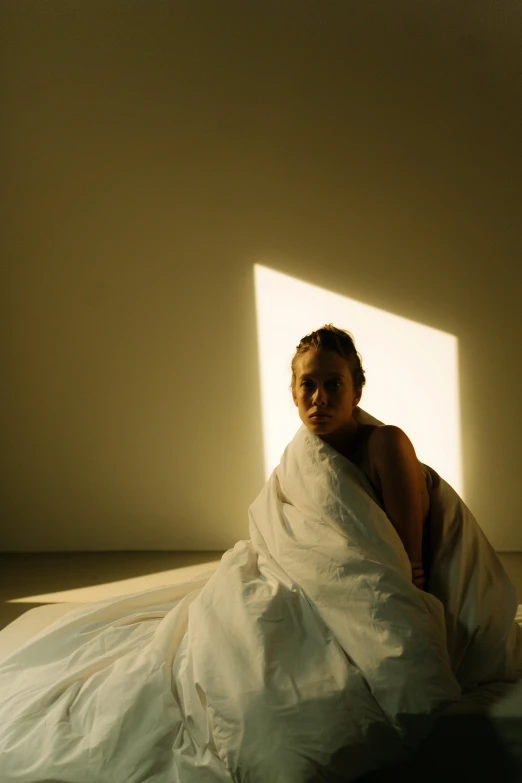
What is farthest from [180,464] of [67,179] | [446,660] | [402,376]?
[446,660]

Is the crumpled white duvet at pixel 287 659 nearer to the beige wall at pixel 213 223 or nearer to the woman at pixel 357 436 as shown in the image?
the woman at pixel 357 436

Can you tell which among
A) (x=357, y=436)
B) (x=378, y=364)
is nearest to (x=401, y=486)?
(x=357, y=436)

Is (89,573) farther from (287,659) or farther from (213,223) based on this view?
(287,659)

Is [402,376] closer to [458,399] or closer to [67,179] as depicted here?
[458,399]

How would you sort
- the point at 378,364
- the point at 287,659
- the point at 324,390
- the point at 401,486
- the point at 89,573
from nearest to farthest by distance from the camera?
the point at 287,659 → the point at 401,486 → the point at 324,390 → the point at 89,573 → the point at 378,364

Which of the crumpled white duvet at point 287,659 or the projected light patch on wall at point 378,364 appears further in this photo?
the projected light patch on wall at point 378,364

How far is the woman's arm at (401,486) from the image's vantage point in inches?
59.5

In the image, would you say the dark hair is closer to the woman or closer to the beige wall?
the woman

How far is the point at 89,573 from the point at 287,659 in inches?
76.0

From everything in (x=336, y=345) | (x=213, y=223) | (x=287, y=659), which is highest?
(x=213, y=223)

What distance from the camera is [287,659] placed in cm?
131

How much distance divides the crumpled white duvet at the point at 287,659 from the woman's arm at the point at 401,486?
5 centimetres

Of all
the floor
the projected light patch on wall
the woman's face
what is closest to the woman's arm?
the woman's face

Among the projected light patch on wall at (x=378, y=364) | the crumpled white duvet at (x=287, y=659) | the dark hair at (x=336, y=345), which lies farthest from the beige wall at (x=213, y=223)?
the crumpled white duvet at (x=287, y=659)
